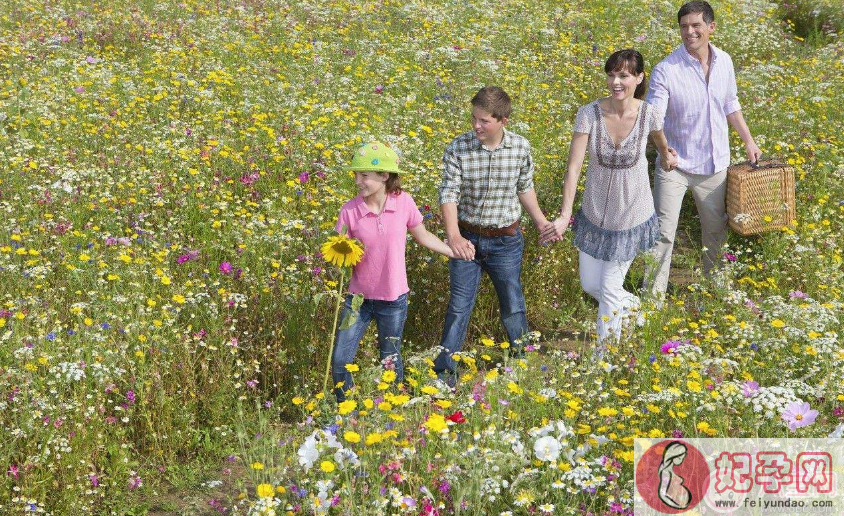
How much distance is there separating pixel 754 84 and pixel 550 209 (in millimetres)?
3632

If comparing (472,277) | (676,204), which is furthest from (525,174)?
Answer: (676,204)

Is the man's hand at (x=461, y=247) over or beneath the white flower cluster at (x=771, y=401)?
over

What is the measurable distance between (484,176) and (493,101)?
435 millimetres

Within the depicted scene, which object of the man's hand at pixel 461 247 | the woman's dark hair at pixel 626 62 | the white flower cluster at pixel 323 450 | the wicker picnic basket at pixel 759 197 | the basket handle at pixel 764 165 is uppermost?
the woman's dark hair at pixel 626 62

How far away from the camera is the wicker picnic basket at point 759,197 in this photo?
5.73 m

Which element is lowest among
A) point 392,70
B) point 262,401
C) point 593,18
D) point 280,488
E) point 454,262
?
point 262,401

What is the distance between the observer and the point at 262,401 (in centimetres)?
484

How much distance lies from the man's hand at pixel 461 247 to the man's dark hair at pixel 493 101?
66 centimetres

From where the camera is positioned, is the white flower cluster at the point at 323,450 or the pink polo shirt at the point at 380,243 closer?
the white flower cluster at the point at 323,450

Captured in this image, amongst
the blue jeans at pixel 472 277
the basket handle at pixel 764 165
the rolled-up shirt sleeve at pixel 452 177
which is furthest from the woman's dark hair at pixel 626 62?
the basket handle at pixel 764 165

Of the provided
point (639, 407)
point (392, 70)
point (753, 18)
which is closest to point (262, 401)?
point (639, 407)

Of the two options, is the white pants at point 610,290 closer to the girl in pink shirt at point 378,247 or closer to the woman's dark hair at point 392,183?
the girl in pink shirt at point 378,247

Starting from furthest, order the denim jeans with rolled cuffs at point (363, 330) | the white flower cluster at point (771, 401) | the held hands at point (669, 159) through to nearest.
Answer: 1. the held hands at point (669, 159)
2. the denim jeans with rolled cuffs at point (363, 330)
3. the white flower cluster at point (771, 401)

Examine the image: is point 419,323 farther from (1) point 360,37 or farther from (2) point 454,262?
(1) point 360,37
